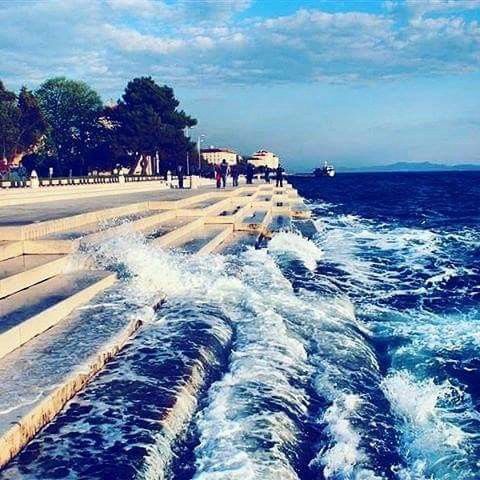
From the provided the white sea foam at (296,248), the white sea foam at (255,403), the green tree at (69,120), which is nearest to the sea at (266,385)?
the white sea foam at (255,403)

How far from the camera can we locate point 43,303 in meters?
6.46

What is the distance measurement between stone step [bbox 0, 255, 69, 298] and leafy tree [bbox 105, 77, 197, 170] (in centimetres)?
4276

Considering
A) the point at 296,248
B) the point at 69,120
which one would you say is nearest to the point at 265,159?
the point at 69,120

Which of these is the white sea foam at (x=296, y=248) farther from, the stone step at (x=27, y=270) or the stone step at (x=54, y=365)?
the stone step at (x=54, y=365)

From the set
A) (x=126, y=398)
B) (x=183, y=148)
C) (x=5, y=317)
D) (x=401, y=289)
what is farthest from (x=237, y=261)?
(x=183, y=148)

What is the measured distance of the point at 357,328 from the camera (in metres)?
8.22

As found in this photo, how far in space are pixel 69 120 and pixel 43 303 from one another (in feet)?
174

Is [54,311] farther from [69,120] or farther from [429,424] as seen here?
[69,120]

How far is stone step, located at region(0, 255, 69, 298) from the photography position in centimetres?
691

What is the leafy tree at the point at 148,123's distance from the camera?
50.7m

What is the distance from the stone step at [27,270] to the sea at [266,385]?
821 millimetres

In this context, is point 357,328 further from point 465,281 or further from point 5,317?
point 465,281

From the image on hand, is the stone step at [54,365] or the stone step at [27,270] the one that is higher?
the stone step at [27,270]

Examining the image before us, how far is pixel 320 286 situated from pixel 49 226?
201 inches
